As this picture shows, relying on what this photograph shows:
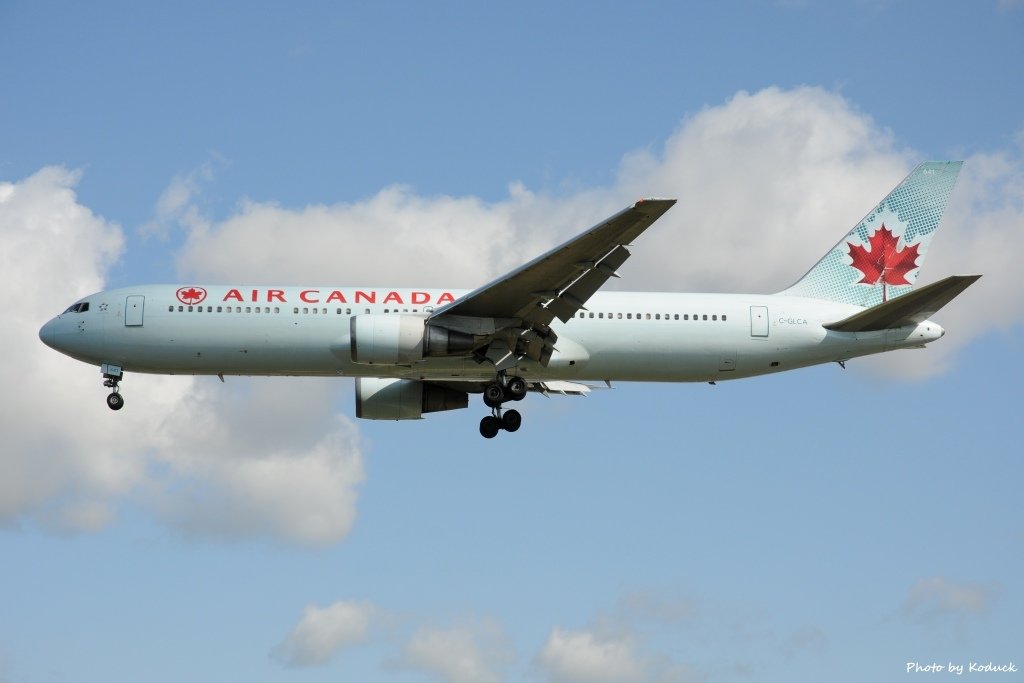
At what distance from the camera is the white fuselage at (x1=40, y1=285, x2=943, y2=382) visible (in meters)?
40.3

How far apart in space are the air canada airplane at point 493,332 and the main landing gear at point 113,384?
37 mm

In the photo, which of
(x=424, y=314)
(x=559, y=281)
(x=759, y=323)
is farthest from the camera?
(x=759, y=323)

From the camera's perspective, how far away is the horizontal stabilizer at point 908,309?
38.6m

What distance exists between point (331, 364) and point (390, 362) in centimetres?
233

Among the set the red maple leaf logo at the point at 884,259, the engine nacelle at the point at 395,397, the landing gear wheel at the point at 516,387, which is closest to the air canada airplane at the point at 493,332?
the landing gear wheel at the point at 516,387

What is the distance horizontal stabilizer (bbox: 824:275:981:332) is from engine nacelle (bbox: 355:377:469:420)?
12.8 m

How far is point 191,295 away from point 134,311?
171cm

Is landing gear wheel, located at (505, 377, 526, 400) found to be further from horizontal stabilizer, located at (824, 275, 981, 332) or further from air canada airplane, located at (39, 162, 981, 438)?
horizontal stabilizer, located at (824, 275, 981, 332)

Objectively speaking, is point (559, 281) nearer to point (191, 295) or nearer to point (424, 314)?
point (424, 314)

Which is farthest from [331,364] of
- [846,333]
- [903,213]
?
[903,213]

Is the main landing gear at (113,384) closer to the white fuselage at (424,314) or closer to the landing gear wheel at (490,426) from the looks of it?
the white fuselage at (424,314)

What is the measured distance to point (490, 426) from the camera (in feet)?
143

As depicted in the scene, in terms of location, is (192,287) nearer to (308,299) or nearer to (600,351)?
(308,299)

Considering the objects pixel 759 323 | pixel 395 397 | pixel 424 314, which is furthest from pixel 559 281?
pixel 395 397
